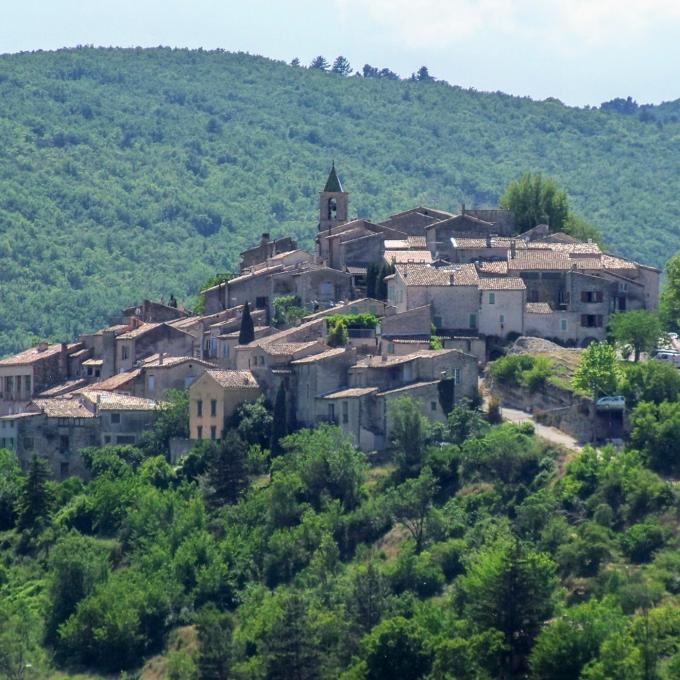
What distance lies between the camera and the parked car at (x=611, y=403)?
297 feet

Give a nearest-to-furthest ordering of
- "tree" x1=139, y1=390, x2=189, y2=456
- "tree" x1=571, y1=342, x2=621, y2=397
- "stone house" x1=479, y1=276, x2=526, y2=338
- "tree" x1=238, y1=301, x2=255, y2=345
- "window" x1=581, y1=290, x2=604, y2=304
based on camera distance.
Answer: "tree" x1=571, y1=342, x2=621, y2=397, "tree" x1=139, y1=390, x2=189, y2=456, "stone house" x1=479, y1=276, x2=526, y2=338, "tree" x1=238, y1=301, x2=255, y2=345, "window" x1=581, y1=290, x2=604, y2=304

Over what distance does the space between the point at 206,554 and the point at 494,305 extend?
1564 centimetres

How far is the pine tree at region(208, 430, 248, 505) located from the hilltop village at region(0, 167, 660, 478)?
9.79 ft

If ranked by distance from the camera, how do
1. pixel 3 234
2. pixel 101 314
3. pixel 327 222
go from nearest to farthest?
pixel 327 222 < pixel 101 314 < pixel 3 234

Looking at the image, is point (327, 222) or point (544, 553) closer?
point (544, 553)

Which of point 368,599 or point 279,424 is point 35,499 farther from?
point 368,599

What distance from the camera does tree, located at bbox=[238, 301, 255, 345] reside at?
331ft

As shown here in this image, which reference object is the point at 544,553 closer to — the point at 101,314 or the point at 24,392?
the point at 24,392

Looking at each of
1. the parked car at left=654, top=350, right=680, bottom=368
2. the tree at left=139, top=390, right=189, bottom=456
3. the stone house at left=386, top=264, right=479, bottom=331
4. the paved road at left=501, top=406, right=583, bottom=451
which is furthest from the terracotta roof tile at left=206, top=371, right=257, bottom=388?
the parked car at left=654, top=350, right=680, bottom=368

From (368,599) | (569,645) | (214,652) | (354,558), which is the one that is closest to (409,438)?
(354,558)

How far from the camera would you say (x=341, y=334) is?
97.5 m

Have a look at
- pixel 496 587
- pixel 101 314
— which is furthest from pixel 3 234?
pixel 496 587

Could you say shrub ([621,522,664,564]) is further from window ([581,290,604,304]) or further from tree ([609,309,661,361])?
window ([581,290,604,304])

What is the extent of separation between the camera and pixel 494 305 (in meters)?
99.1
